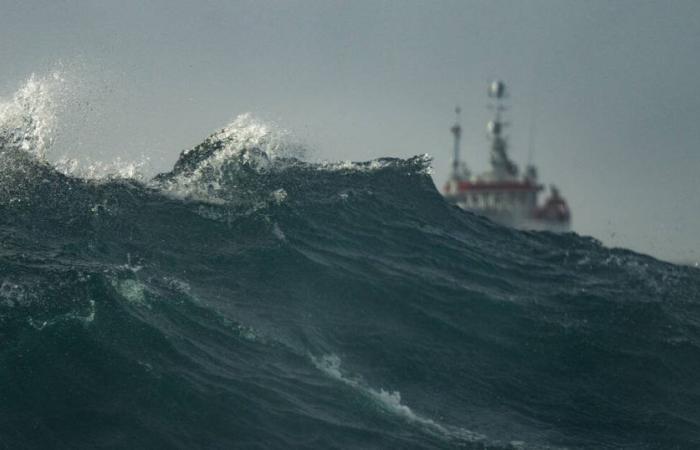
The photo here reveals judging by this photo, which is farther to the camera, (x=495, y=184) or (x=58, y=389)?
(x=495, y=184)

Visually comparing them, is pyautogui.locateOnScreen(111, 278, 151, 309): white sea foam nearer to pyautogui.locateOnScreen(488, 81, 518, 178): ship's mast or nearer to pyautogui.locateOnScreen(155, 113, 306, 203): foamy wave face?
pyautogui.locateOnScreen(155, 113, 306, 203): foamy wave face

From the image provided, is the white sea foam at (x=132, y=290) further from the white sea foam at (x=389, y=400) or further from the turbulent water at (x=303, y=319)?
the white sea foam at (x=389, y=400)

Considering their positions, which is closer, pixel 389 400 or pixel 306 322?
pixel 389 400

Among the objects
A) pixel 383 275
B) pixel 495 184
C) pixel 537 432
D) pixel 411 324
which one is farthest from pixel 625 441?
pixel 495 184

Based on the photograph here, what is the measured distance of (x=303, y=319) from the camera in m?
21.4

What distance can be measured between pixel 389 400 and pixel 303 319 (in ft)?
12.7

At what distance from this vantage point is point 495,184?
9762cm

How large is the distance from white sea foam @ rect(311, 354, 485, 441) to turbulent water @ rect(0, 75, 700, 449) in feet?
0.17

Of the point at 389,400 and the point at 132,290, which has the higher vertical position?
the point at 132,290

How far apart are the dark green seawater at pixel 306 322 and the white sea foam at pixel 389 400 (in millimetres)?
52

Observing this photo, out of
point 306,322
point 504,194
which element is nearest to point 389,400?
point 306,322

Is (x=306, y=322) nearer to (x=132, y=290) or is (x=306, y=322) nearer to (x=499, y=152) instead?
(x=132, y=290)

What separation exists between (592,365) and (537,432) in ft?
15.8

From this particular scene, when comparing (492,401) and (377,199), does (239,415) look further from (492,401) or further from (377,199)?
(377,199)
